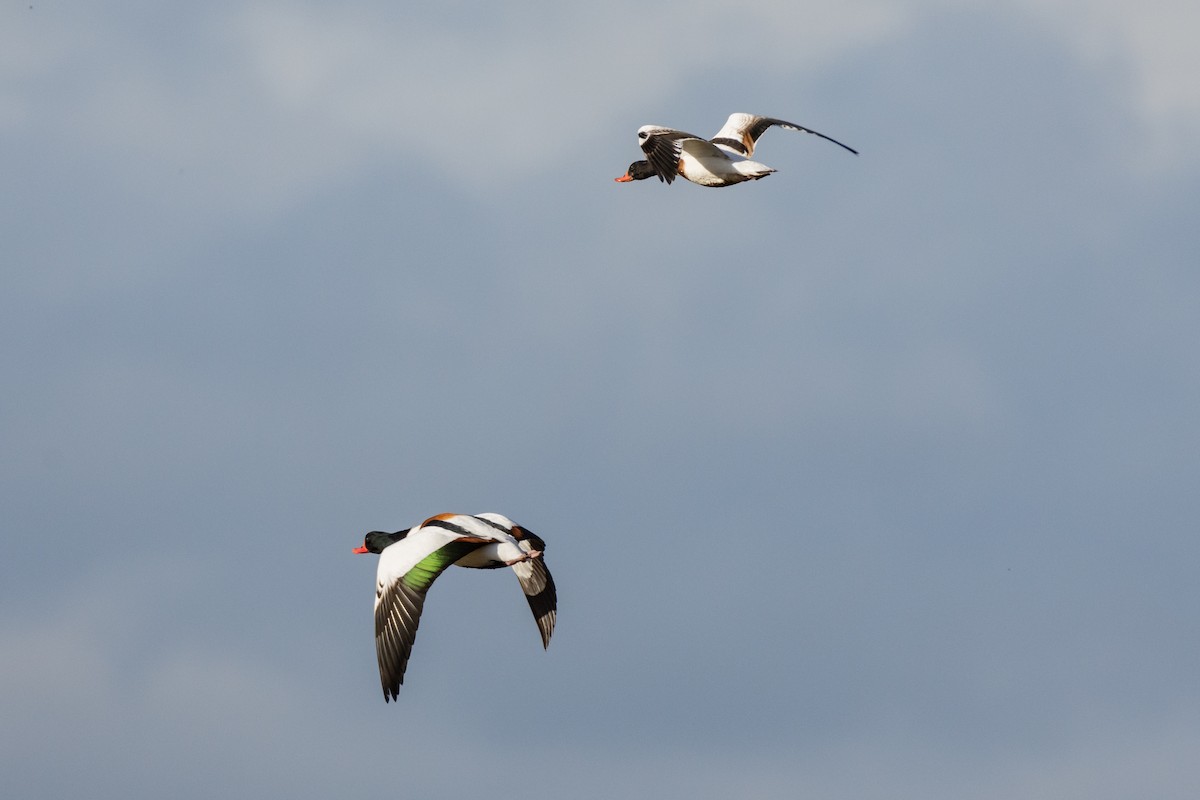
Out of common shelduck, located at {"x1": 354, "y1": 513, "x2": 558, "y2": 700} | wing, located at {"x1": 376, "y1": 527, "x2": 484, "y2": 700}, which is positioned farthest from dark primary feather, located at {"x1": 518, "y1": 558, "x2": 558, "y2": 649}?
wing, located at {"x1": 376, "y1": 527, "x2": 484, "y2": 700}

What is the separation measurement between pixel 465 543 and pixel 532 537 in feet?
5.18

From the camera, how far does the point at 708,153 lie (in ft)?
90.3

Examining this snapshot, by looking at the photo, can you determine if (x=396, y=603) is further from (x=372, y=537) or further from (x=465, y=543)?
(x=372, y=537)

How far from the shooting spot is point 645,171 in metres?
29.3

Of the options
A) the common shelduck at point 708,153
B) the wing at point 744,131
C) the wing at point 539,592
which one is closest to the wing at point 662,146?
the common shelduck at point 708,153

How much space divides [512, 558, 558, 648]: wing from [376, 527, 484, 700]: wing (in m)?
2.22

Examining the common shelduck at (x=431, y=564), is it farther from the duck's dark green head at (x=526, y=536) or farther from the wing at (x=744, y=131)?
the wing at (x=744, y=131)

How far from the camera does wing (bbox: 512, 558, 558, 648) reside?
26359mm

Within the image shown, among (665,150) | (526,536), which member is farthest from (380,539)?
(665,150)

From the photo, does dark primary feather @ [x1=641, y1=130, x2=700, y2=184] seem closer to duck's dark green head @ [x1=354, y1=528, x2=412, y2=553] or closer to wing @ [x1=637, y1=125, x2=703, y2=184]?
wing @ [x1=637, y1=125, x2=703, y2=184]

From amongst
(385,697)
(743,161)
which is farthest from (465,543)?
(743,161)

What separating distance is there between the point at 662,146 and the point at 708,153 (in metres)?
2.15

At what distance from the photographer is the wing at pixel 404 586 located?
22250 mm

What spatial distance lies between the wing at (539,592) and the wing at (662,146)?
18.9 ft
